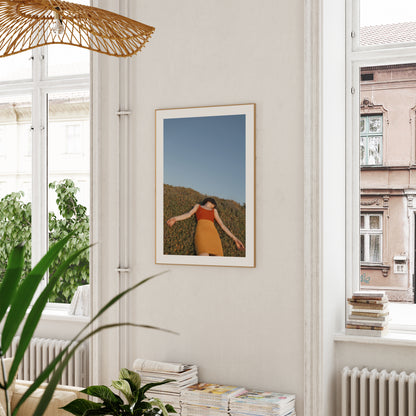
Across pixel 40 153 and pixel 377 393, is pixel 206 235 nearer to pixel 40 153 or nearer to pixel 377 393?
pixel 377 393

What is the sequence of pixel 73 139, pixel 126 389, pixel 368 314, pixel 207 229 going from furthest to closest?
1. pixel 73 139
2. pixel 207 229
3. pixel 368 314
4. pixel 126 389

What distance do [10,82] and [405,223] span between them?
9.56ft

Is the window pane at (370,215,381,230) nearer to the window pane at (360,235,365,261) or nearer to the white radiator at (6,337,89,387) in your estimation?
the window pane at (360,235,365,261)

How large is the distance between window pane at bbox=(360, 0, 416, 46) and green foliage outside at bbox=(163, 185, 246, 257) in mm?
1272

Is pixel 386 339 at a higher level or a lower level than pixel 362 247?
lower

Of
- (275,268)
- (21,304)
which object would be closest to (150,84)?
(275,268)

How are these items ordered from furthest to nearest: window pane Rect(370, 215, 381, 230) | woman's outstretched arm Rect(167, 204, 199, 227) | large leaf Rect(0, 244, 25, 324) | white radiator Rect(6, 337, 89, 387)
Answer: white radiator Rect(6, 337, 89, 387) < window pane Rect(370, 215, 381, 230) < woman's outstretched arm Rect(167, 204, 199, 227) < large leaf Rect(0, 244, 25, 324)

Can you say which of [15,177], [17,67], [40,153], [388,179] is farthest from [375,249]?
[17,67]

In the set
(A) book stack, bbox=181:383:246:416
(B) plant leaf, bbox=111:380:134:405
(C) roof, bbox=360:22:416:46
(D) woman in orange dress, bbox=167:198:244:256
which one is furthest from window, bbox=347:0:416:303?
(B) plant leaf, bbox=111:380:134:405

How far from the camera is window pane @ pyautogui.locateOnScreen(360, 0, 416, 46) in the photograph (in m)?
3.56

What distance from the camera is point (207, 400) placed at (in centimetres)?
314

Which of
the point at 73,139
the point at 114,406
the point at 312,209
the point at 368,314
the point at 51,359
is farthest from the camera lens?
the point at 73,139

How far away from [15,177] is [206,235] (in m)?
1.80

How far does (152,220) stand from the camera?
143 inches
